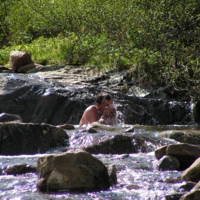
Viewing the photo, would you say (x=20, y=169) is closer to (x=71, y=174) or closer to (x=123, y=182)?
(x=71, y=174)

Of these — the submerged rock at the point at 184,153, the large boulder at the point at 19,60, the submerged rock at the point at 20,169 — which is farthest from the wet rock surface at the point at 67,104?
the submerged rock at the point at 20,169

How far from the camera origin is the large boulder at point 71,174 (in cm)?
489

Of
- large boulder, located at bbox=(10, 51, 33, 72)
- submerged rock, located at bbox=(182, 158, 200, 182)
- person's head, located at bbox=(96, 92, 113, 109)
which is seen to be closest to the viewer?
submerged rock, located at bbox=(182, 158, 200, 182)

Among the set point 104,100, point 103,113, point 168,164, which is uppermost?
point 104,100

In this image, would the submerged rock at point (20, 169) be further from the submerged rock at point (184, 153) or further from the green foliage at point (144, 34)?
the green foliage at point (144, 34)

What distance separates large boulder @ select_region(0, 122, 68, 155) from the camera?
7129 millimetres

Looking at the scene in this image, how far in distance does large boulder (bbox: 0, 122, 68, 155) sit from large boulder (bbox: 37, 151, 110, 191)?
7.11ft

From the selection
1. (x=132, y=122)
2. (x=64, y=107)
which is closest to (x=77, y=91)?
(x=64, y=107)

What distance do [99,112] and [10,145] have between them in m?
2.74

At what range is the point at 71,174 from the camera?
491 centimetres

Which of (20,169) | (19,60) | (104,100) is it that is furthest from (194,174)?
(19,60)

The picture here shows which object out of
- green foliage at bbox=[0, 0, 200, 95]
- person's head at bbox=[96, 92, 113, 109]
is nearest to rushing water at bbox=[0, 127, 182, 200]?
person's head at bbox=[96, 92, 113, 109]

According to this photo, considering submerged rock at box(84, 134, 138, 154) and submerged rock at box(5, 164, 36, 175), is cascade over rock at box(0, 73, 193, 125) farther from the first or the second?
submerged rock at box(5, 164, 36, 175)

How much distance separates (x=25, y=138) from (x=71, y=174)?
2391mm
